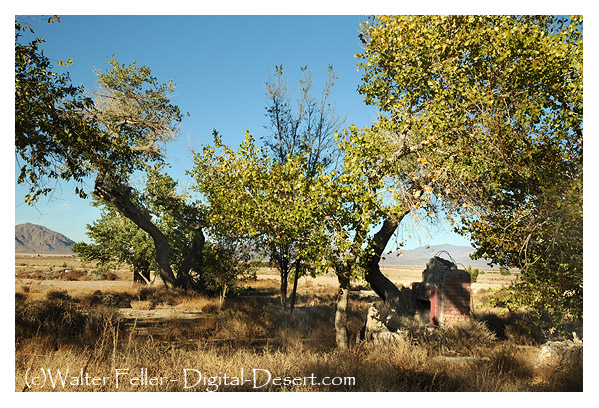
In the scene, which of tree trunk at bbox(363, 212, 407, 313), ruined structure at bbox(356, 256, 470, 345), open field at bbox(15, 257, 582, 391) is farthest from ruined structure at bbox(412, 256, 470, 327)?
tree trunk at bbox(363, 212, 407, 313)

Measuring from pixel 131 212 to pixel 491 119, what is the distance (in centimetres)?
1498

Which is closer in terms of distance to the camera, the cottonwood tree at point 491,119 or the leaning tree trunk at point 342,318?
the cottonwood tree at point 491,119

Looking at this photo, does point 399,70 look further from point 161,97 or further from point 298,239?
point 161,97

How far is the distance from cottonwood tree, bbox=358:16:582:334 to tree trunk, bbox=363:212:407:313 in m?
0.21

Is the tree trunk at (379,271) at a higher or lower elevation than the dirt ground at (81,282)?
higher

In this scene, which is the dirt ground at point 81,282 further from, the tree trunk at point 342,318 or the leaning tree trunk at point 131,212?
the leaning tree trunk at point 131,212

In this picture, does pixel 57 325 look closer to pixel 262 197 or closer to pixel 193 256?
pixel 262 197

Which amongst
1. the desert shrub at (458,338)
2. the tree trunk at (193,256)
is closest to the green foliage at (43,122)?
the desert shrub at (458,338)

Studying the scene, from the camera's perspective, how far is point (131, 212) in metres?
18.0

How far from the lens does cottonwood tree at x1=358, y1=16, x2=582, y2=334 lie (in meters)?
7.15

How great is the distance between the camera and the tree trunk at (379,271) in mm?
10143

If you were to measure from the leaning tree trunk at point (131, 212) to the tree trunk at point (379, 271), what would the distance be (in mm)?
10979

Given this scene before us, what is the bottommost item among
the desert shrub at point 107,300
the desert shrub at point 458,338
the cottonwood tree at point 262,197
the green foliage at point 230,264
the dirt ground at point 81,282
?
the dirt ground at point 81,282

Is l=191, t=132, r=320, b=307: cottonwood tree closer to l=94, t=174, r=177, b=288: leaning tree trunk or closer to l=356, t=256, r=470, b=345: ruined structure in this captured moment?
l=356, t=256, r=470, b=345: ruined structure
